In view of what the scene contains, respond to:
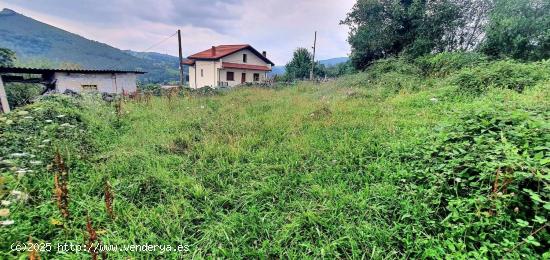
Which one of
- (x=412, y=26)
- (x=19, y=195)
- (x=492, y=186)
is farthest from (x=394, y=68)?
(x=19, y=195)

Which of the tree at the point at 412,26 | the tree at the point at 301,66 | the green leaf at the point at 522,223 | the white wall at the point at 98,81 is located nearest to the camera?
the green leaf at the point at 522,223

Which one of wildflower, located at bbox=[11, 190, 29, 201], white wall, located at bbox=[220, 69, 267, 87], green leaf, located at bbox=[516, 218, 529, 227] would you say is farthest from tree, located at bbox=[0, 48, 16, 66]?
green leaf, located at bbox=[516, 218, 529, 227]

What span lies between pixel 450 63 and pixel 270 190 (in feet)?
28.1

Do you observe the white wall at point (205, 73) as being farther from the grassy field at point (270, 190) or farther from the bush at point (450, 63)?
the grassy field at point (270, 190)

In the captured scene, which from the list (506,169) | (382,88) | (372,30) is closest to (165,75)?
(372,30)

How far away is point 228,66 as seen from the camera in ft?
70.1

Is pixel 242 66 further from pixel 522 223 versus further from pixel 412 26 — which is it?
pixel 522 223

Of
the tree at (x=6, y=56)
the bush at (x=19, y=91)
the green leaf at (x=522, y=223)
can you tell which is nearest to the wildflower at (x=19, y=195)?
the green leaf at (x=522, y=223)

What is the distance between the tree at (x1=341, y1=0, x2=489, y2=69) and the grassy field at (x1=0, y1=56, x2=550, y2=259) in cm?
838

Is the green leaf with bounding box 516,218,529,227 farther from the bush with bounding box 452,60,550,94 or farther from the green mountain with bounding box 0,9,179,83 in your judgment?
the green mountain with bounding box 0,9,179,83

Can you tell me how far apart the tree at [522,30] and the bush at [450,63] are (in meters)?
1.14

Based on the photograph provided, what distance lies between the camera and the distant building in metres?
9.60

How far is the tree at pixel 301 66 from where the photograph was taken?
27.4 meters

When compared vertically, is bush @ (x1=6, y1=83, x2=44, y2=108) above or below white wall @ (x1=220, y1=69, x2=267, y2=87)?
below
